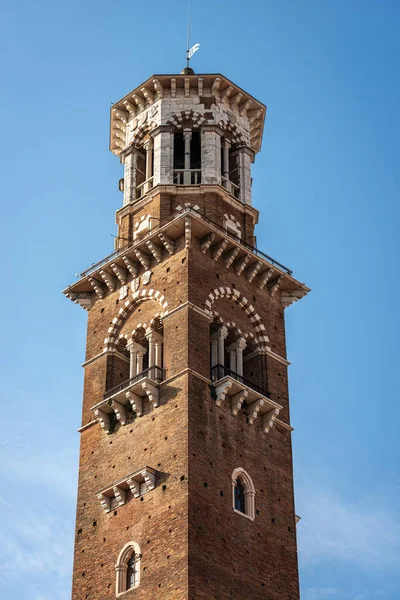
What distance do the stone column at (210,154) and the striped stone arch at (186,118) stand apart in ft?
1.43

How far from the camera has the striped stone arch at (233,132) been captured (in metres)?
57.3

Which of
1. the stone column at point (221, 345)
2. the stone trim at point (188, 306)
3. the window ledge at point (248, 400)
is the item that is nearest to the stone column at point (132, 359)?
the stone trim at point (188, 306)

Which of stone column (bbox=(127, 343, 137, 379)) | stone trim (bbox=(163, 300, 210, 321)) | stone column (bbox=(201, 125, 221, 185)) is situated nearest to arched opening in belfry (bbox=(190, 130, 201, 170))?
stone column (bbox=(201, 125, 221, 185))

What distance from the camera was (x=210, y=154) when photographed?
55.5 meters

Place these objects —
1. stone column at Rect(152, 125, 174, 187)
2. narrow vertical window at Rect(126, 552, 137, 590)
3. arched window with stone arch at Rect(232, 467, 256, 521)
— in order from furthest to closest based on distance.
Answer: stone column at Rect(152, 125, 174, 187), arched window with stone arch at Rect(232, 467, 256, 521), narrow vertical window at Rect(126, 552, 137, 590)

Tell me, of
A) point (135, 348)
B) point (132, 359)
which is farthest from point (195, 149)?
point (132, 359)

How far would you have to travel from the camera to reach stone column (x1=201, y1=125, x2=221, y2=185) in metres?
54.8

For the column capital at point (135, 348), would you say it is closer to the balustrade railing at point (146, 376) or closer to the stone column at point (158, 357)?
the stone column at point (158, 357)

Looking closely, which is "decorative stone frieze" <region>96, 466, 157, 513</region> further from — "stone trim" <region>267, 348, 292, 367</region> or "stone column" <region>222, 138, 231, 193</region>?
A: "stone column" <region>222, 138, 231, 193</region>

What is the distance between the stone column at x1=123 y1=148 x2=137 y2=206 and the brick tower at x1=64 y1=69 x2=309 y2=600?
3.6 inches

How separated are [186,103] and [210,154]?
3.22 meters

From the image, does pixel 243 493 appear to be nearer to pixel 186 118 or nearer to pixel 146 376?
pixel 146 376

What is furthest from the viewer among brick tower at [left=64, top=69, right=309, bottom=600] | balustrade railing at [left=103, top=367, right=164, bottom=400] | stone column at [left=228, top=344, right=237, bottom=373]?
stone column at [left=228, top=344, right=237, bottom=373]

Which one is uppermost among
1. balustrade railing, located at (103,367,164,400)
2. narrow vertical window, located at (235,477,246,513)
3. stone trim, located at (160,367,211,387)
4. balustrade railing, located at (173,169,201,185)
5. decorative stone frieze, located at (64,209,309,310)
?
balustrade railing, located at (173,169,201,185)
